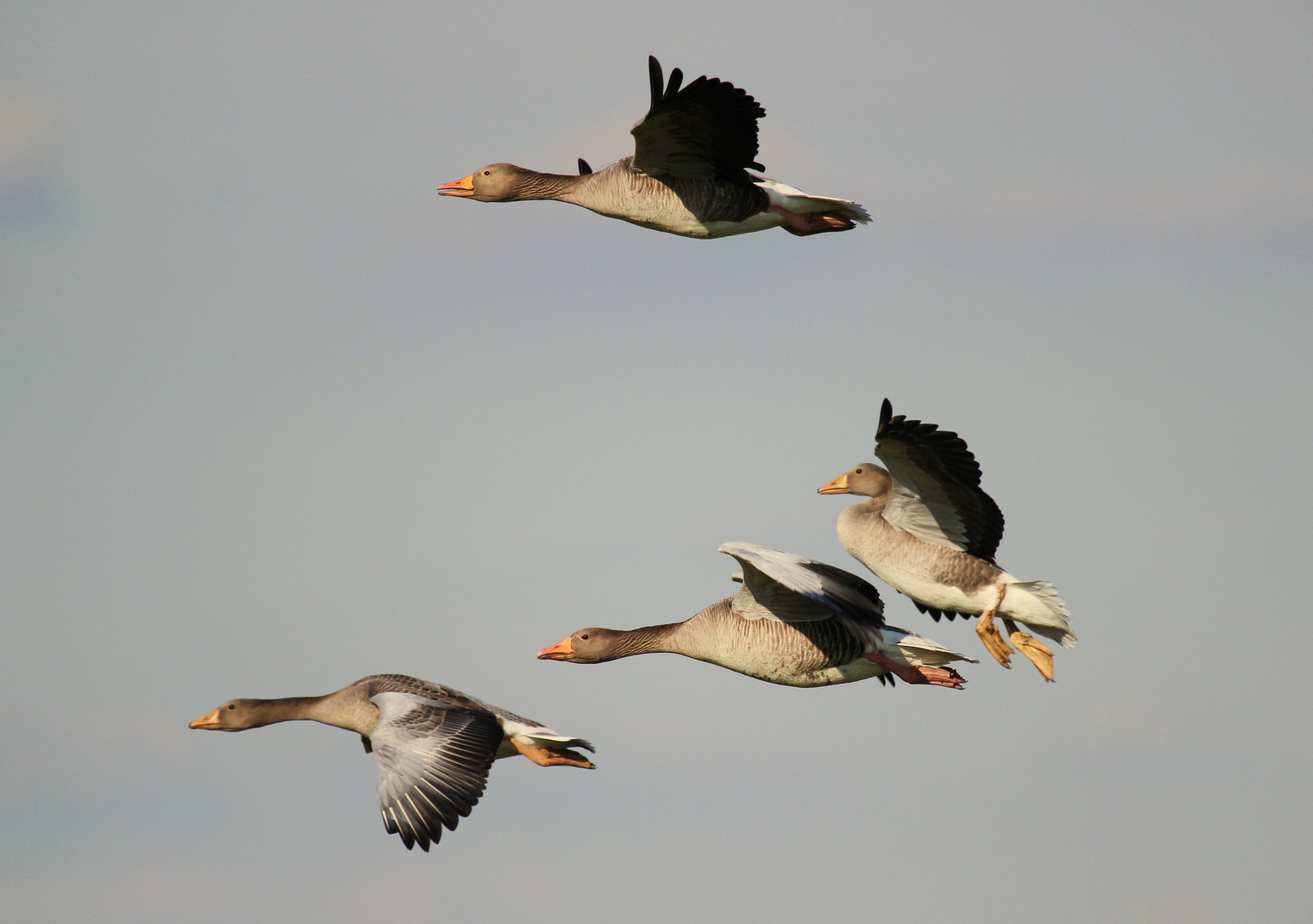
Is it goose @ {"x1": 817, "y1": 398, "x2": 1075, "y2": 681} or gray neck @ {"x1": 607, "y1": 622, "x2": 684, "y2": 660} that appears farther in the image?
gray neck @ {"x1": 607, "y1": 622, "x2": 684, "y2": 660}

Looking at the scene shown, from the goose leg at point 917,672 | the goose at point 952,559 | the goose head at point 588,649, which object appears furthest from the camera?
the goose head at point 588,649

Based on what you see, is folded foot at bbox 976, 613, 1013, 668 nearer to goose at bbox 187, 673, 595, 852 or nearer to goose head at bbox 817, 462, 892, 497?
goose head at bbox 817, 462, 892, 497

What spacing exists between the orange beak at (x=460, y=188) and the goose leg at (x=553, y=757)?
655 centimetres

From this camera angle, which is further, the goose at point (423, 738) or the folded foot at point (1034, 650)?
the folded foot at point (1034, 650)

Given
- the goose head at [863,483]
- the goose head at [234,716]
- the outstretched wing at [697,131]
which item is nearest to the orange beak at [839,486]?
the goose head at [863,483]

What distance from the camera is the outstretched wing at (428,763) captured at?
47.9ft

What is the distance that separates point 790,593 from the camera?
1623cm

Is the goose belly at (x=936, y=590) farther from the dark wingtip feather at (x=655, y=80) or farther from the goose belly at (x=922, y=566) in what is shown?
the dark wingtip feather at (x=655, y=80)

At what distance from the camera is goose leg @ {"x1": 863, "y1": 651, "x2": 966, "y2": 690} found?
54.7 feet

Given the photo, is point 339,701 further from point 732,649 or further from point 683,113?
point 683,113

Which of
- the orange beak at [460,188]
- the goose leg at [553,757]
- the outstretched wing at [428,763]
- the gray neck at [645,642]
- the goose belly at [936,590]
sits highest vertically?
the orange beak at [460,188]

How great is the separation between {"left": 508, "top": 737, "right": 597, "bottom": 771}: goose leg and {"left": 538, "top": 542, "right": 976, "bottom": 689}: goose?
1614mm

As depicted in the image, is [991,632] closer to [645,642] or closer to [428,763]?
[645,642]

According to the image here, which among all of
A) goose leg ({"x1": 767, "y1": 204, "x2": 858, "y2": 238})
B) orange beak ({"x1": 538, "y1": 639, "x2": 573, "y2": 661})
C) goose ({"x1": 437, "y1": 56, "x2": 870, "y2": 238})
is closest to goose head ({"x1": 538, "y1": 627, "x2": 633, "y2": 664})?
orange beak ({"x1": 538, "y1": 639, "x2": 573, "y2": 661})
